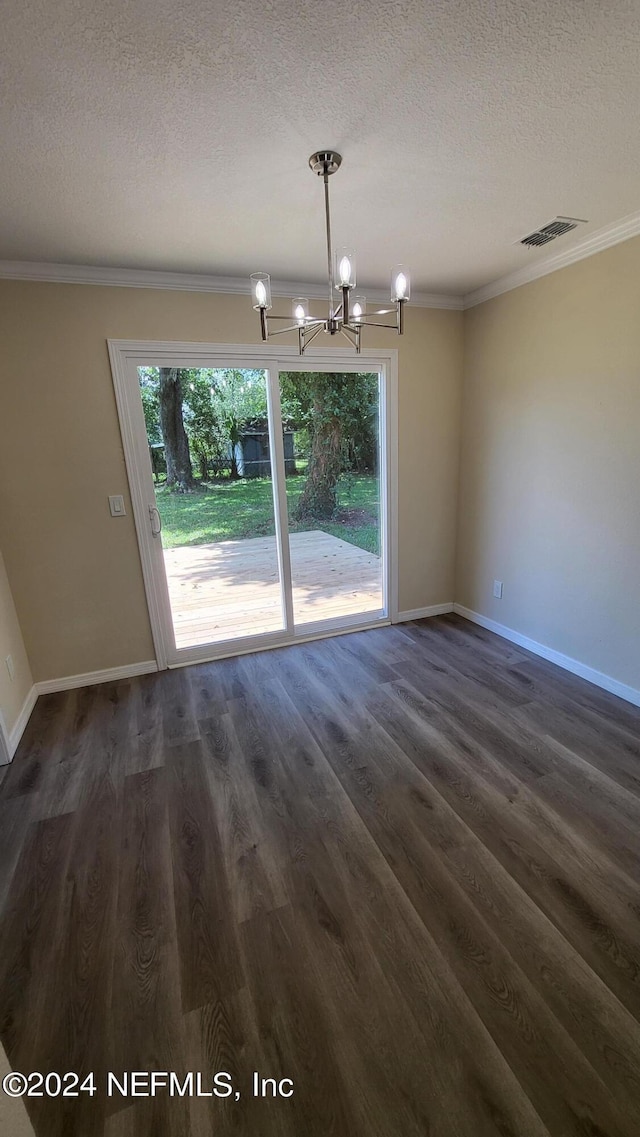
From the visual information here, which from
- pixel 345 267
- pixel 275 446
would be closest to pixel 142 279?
pixel 275 446

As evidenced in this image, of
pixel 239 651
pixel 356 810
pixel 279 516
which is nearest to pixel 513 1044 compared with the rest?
pixel 356 810

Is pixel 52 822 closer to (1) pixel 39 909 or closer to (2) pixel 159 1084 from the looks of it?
(1) pixel 39 909

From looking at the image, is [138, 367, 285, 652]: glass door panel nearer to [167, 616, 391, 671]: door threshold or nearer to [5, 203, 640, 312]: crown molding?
[167, 616, 391, 671]: door threshold

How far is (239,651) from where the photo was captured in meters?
3.35

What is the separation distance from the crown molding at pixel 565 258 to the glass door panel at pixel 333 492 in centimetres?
93

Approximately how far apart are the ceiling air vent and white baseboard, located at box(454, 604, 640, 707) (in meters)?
2.44

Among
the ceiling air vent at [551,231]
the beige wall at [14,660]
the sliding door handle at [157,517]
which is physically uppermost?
the ceiling air vent at [551,231]

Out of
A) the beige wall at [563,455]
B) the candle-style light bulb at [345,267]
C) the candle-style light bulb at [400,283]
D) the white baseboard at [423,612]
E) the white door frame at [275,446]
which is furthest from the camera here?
the white baseboard at [423,612]

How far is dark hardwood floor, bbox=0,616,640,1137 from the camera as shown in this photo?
1.06m

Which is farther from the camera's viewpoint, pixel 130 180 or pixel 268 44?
pixel 130 180

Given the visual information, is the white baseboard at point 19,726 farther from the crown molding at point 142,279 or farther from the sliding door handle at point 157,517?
the crown molding at point 142,279

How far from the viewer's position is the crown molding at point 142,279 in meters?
2.42

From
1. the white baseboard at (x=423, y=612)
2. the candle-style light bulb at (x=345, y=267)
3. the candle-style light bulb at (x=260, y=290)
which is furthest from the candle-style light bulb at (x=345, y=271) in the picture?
the white baseboard at (x=423, y=612)

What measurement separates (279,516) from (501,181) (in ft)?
7.06
